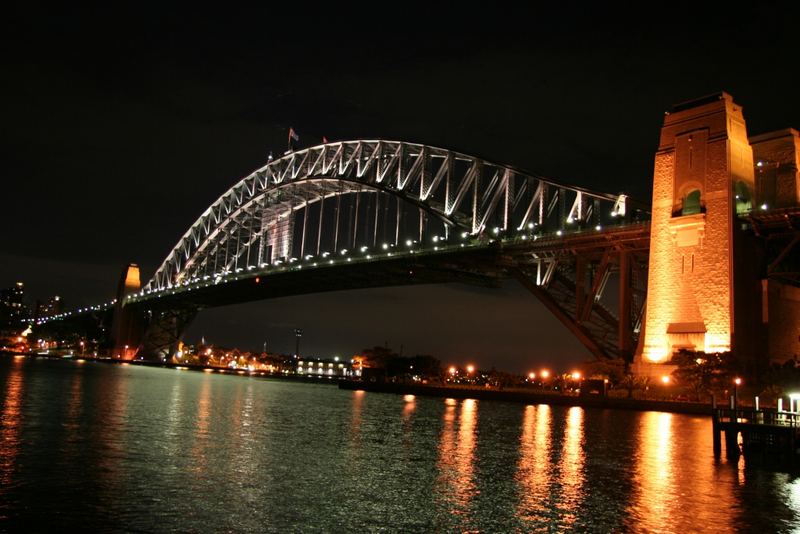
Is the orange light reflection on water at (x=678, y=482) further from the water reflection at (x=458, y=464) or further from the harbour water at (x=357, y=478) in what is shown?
the water reflection at (x=458, y=464)

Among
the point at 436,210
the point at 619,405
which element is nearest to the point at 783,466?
the point at 619,405

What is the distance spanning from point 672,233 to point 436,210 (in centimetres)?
2097

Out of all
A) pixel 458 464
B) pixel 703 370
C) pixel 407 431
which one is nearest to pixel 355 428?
pixel 407 431

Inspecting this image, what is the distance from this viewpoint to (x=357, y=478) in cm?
1566

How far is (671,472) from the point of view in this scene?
715 inches

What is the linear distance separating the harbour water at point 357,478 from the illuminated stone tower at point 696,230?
39.1 feet

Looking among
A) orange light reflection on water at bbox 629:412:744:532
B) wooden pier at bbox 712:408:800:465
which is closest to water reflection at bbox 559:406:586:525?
orange light reflection on water at bbox 629:412:744:532

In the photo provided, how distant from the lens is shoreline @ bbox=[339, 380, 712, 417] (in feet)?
124

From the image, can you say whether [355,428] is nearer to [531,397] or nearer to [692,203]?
[692,203]

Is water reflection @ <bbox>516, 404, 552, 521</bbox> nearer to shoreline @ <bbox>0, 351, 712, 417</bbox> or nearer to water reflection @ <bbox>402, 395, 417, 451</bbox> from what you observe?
water reflection @ <bbox>402, 395, 417, 451</bbox>

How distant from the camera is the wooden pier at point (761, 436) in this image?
21422 millimetres

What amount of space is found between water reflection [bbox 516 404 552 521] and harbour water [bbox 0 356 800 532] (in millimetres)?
63

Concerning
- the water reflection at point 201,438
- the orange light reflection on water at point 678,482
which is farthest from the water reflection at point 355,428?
the orange light reflection on water at point 678,482

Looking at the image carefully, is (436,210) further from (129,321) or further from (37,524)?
(129,321)
